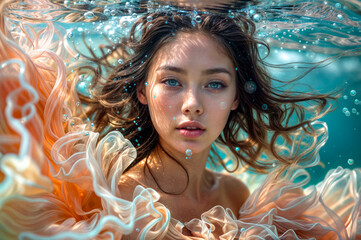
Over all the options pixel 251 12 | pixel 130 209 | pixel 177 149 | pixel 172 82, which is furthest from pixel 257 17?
pixel 130 209

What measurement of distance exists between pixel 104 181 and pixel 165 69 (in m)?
0.52

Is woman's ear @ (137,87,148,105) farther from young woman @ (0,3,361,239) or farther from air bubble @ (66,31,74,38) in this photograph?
air bubble @ (66,31,74,38)

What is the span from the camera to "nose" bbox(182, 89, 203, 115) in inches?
56.5

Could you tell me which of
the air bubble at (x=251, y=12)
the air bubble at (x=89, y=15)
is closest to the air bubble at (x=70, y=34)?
the air bubble at (x=89, y=15)

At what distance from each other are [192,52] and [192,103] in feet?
0.68

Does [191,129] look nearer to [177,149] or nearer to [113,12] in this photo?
[177,149]

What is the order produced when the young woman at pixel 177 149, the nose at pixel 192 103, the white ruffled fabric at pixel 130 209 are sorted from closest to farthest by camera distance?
the white ruffled fabric at pixel 130 209, the young woman at pixel 177 149, the nose at pixel 192 103

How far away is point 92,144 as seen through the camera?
4.21 ft

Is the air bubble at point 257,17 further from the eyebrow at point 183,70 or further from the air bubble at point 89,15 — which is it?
the air bubble at point 89,15

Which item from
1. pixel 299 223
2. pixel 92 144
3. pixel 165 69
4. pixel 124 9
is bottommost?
pixel 299 223

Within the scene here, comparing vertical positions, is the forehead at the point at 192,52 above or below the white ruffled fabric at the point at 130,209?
above

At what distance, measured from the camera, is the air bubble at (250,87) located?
1735 mm

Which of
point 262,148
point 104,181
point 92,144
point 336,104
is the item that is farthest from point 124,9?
point 336,104

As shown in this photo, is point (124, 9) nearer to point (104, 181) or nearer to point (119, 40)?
point (119, 40)
